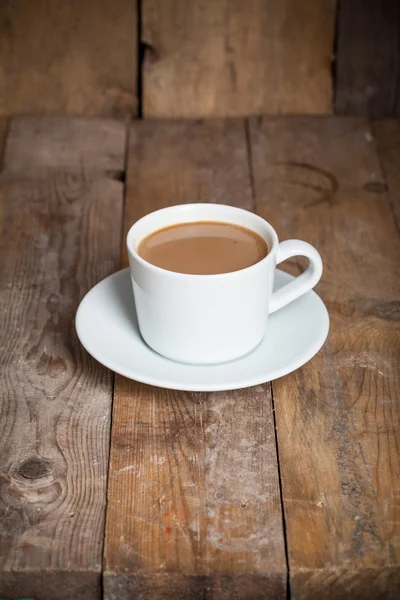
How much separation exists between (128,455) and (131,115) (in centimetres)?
91

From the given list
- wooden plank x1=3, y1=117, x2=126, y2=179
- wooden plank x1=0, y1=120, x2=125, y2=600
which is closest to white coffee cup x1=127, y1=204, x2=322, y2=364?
wooden plank x1=0, y1=120, x2=125, y2=600

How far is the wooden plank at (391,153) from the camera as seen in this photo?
1263 mm

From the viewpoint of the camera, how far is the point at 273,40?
1.50 meters

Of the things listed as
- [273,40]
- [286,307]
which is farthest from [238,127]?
[286,307]

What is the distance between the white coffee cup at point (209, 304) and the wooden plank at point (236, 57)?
716 mm

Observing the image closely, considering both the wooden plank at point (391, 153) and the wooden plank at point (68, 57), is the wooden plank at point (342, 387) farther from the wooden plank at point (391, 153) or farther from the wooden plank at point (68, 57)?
the wooden plank at point (68, 57)

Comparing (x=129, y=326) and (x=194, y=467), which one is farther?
(x=129, y=326)

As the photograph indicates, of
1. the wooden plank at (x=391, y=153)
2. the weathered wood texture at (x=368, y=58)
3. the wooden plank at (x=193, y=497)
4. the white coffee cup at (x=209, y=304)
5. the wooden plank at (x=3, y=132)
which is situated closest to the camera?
the wooden plank at (x=193, y=497)

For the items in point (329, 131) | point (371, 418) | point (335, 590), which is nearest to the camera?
point (335, 590)

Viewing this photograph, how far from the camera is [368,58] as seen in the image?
1.53 meters

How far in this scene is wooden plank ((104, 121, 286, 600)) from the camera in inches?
26.7

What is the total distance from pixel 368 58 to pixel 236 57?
25 centimetres

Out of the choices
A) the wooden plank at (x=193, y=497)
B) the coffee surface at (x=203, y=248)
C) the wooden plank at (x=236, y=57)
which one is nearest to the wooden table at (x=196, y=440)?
the wooden plank at (x=193, y=497)

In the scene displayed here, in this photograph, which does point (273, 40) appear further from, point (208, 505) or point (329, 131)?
point (208, 505)
